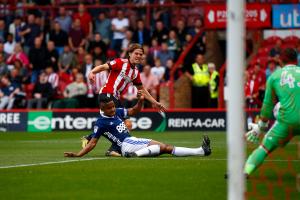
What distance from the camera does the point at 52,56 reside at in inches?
1268

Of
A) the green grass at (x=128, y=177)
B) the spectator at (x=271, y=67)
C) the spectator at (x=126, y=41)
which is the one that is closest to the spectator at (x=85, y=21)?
the spectator at (x=126, y=41)

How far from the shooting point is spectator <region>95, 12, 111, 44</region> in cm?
3262

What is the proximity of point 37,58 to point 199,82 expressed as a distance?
618 centimetres

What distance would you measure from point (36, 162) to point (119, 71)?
268 centimetres

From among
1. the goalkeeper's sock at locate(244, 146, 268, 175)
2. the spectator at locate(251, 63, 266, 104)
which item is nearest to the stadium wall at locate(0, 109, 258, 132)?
the spectator at locate(251, 63, 266, 104)

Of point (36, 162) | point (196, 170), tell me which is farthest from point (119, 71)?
point (196, 170)

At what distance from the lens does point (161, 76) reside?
30547 millimetres

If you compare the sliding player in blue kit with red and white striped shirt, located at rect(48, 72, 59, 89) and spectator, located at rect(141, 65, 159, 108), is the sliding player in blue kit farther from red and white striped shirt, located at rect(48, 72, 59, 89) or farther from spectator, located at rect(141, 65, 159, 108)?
red and white striped shirt, located at rect(48, 72, 59, 89)

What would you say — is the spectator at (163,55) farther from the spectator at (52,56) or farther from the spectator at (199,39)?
the spectator at (52,56)

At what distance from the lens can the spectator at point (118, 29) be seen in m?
32.2

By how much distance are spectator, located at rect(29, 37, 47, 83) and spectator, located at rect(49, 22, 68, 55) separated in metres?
0.66

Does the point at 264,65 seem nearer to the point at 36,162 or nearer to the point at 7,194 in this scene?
the point at 36,162

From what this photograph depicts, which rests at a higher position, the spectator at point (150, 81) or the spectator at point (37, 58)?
the spectator at point (37, 58)

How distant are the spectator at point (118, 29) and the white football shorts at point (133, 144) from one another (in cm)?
1538
